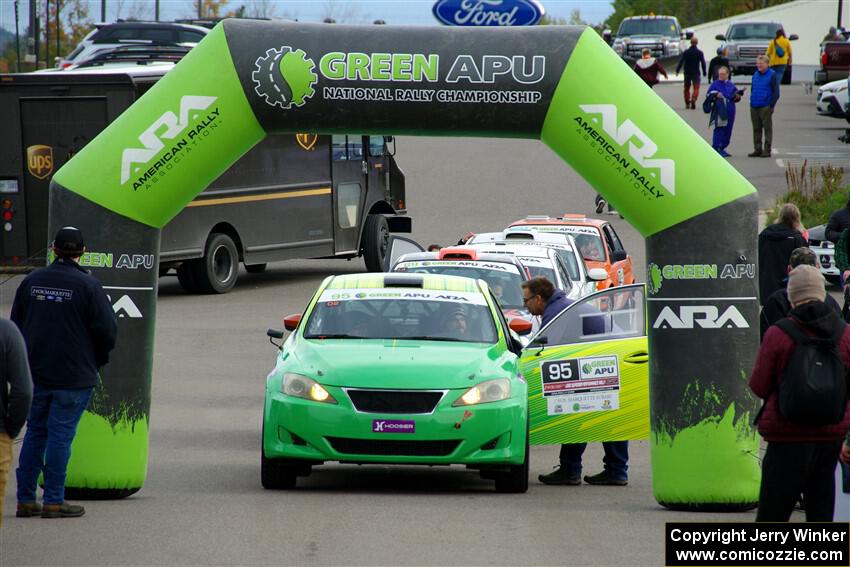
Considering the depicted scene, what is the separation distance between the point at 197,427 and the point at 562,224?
9913 mm

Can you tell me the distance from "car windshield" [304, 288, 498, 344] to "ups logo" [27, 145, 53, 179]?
37.0 ft

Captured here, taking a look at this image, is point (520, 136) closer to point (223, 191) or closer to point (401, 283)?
point (401, 283)

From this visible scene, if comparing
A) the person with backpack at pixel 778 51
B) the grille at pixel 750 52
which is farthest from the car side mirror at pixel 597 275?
the grille at pixel 750 52

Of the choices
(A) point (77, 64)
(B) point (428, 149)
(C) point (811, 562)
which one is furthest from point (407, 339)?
(B) point (428, 149)

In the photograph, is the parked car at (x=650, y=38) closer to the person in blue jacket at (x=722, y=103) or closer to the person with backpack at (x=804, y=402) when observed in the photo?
the person in blue jacket at (x=722, y=103)

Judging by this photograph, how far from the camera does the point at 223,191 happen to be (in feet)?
76.3

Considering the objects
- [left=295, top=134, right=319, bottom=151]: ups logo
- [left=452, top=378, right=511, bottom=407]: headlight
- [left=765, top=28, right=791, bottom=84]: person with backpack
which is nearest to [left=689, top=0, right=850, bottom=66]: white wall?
[left=765, top=28, right=791, bottom=84]: person with backpack

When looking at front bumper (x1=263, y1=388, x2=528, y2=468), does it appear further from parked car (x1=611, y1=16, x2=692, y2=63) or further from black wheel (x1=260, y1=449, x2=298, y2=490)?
parked car (x1=611, y1=16, x2=692, y2=63)

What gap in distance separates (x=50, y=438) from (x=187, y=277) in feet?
45.7

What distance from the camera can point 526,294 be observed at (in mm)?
12391

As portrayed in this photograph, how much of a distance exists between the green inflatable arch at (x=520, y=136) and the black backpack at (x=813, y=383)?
8.86ft

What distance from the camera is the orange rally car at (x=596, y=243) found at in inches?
864

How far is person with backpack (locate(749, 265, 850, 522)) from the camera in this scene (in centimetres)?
742

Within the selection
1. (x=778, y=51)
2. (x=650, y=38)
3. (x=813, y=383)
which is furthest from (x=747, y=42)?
(x=813, y=383)
